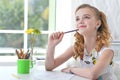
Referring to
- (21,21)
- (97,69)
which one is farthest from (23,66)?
(21,21)

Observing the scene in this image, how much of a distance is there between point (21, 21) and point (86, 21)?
127 cm

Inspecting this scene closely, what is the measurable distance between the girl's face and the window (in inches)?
42.6

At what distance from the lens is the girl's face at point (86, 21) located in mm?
1688

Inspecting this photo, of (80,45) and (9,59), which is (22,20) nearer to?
(9,59)

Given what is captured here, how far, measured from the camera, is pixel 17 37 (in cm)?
282

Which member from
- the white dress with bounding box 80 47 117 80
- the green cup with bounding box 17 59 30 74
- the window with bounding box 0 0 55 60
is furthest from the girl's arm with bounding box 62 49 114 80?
the window with bounding box 0 0 55 60

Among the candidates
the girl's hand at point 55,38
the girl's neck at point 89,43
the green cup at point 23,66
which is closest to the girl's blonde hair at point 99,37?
the girl's neck at point 89,43

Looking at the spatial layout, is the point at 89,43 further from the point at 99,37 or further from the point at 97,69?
the point at 97,69

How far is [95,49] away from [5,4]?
4.54 ft

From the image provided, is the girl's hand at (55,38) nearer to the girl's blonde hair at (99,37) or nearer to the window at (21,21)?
the girl's blonde hair at (99,37)

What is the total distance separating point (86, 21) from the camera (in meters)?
1.69

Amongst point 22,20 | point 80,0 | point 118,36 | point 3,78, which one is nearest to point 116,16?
point 118,36

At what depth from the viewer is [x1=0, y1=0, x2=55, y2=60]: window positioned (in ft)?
9.11

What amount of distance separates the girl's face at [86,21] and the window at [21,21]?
1.08 m
